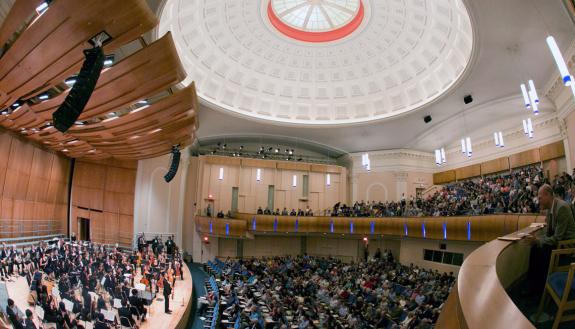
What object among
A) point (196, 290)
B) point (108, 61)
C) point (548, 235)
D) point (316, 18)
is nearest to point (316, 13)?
point (316, 18)

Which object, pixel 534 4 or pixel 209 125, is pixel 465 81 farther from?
pixel 209 125

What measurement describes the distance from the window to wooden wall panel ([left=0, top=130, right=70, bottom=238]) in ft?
56.2

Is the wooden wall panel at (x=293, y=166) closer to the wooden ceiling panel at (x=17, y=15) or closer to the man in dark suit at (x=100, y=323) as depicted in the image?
the man in dark suit at (x=100, y=323)

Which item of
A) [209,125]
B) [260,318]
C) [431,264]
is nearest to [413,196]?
[431,264]

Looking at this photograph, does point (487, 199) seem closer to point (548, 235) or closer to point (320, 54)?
point (548, 235)

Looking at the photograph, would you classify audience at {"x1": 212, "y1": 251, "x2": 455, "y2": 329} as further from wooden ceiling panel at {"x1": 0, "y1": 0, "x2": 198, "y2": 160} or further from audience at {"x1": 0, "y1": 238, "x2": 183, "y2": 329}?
wooden ceiling panel at {"x1": 0, "y1": 0, "x2": 198, "y2": 160}

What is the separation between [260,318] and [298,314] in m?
1.44

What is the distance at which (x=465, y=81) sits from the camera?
1413 cm

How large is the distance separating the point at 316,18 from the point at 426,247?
12458mm

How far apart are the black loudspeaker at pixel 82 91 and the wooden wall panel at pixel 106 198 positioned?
13.6 metres

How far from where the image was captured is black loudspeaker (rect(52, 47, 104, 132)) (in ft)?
18.1

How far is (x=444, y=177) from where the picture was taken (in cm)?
2130

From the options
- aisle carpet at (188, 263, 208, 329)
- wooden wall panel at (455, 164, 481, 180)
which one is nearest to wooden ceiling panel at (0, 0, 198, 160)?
aisle carpet at (188, 263, 208, 329)

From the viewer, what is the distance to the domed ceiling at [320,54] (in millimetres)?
15492
